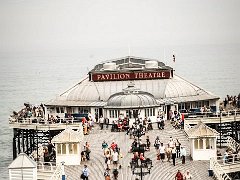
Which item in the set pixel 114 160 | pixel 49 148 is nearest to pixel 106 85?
pixel 49 148

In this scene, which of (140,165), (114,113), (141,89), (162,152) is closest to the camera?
(140,165)

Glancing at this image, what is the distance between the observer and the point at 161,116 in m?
53.3

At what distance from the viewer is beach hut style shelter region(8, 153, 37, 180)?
1225 inches

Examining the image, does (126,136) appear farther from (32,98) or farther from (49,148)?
(32,98)

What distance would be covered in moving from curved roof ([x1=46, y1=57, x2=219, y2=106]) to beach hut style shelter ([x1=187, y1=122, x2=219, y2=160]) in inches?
745

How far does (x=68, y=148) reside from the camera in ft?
136

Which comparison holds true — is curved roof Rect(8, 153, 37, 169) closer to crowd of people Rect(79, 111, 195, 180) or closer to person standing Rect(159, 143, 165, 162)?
crowd of people Rect(79, 111, 195, 180)

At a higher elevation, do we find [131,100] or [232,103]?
[131,100]

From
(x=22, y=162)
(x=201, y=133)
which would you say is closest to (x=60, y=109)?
(x=201, y=133)

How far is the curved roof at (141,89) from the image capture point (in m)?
61.9

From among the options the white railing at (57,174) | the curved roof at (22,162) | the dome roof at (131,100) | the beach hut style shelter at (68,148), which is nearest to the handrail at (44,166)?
the beach hut style shelter at (68,148)

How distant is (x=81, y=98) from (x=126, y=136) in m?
14.6

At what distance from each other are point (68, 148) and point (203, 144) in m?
7.43

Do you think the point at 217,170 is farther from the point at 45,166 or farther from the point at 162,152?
the point at 45,166
